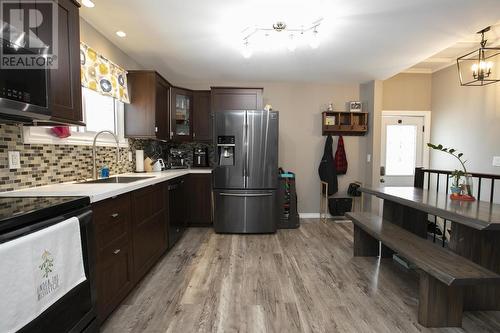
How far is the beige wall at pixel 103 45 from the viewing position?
2.29m

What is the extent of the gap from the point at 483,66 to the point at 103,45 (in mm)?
4443

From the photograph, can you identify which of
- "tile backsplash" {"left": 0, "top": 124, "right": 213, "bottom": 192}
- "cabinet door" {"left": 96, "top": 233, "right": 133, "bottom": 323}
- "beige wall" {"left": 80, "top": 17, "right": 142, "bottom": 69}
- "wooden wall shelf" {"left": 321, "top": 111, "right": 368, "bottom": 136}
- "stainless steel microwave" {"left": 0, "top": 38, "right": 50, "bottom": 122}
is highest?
"beige wall" {"left": 80, "top": 17, "right": 142, "bottom": 69}

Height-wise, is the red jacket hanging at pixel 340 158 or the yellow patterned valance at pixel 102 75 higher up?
the yellow patterned valance at pixel 102 75

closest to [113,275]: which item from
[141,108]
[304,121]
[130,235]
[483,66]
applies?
[130,235]

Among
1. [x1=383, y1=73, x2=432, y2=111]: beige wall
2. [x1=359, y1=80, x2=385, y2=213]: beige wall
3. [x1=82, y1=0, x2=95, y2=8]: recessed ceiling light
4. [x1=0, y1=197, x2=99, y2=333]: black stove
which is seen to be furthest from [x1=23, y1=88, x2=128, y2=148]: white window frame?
[x1=383, y1=73, x2=432, y2=111]: beige wall

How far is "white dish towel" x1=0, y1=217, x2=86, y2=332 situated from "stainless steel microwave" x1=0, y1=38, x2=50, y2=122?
62cm

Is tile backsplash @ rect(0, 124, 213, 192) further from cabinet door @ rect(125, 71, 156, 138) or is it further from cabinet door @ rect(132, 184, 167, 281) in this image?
cabinet door @ rect(132, 184, 167, 281)

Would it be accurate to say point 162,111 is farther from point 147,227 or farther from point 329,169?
point 329,169

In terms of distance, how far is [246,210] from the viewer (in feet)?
11.1

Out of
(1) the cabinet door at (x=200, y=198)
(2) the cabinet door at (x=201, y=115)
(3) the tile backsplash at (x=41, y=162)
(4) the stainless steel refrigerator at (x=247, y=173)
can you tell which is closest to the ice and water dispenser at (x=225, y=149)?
(4) the stainless steel refrigerator at (x=247, y=173)

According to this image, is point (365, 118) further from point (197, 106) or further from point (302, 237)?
point (197, 106)

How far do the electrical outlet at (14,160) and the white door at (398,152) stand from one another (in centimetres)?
469

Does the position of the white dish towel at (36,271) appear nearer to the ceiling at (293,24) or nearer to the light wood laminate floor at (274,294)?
the light wood laminate floor at (274,294)

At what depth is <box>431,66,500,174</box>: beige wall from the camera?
127 inches
